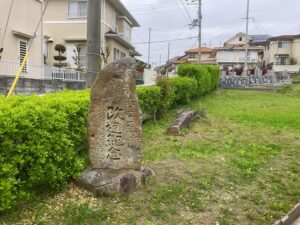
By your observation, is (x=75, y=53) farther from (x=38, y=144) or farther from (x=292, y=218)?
(x=292, y=218)

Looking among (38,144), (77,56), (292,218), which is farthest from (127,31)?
(38,144)

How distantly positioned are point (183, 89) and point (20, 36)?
8.37 meters

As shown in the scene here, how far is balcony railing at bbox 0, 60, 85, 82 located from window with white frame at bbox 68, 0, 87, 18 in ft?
24.1

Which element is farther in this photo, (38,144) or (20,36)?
(20,36)

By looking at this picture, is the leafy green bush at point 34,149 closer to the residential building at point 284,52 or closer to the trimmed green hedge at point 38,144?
the trimmed green hedge at point 38,144

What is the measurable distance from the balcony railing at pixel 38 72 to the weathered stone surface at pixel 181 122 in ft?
27.0

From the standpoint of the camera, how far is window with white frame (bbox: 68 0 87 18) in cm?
A: 2792

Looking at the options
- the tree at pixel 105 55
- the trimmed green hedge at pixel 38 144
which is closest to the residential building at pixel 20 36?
the tree at pixel 105 55

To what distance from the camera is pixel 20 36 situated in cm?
1748

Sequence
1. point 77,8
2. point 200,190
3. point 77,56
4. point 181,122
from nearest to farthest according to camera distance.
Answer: point 200,190, point 181,122, point 77,56, point 77,8

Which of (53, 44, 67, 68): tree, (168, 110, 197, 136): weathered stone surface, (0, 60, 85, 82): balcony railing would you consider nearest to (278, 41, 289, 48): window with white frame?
(53, 44, 67, 68): tree

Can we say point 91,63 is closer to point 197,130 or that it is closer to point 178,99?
point 197,130

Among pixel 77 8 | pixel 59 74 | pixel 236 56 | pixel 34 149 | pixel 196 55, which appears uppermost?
pixel 77 8

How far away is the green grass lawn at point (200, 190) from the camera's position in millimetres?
4422
